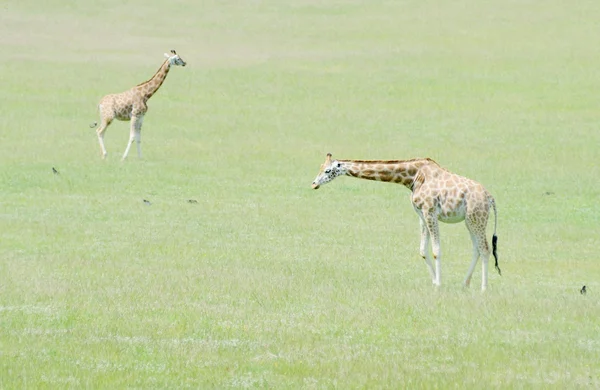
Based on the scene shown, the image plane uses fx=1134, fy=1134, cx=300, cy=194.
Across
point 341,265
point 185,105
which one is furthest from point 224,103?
point 341,265

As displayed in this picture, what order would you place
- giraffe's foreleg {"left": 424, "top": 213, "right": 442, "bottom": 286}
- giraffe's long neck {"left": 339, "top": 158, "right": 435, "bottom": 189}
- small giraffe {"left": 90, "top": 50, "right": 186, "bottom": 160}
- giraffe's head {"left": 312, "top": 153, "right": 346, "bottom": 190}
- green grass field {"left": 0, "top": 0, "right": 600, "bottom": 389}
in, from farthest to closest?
small giraffe {"left": 90, "top": 50, "right": 186, "bottom": 160}, giraffe's head {"left": 312, "top": 153, "right": 346, "bottom": 190}, giraffe's long neck {"left": 339, "top": 158, "right": 435, "bottom": 189}, giraffe's foreleg {"left": 424, "top": 213, "right": 442, "bottom": 286}, green grass field {"left": 0, "top": 0, "right": 600, "bottom": 389}

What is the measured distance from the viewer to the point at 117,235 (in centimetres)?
2330

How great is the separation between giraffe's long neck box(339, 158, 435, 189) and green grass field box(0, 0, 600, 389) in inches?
68.0

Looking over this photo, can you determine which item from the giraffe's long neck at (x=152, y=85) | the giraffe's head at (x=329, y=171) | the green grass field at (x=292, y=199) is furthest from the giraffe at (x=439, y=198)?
the giraffe's long neck at (x=152, y=85)

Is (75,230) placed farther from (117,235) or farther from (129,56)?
(129,56)

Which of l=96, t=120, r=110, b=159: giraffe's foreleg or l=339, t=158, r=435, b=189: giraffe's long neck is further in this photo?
l=96, t=120, r=110, b=159: giraffe's foreleg

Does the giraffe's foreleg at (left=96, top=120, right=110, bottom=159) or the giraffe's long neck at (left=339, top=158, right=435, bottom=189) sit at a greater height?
the giraffe's long neck at (left=339, top=158, right=435, bottom=189)

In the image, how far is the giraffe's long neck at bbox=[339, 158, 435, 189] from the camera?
17875 mm

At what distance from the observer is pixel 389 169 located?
1797cm

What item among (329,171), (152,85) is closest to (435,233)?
(329,171)

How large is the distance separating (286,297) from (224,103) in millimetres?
31570

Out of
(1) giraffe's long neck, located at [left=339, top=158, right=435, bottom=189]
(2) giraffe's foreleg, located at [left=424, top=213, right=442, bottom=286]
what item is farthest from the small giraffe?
(2) giraffe's foreleg, located at [left=424, top=213, right=442, bottom=286]

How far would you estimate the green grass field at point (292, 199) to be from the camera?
43.5 ft

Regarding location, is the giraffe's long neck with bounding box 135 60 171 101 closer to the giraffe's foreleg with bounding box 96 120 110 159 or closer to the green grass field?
the giraffe's foreleg with bounding box 96 120 110 159
